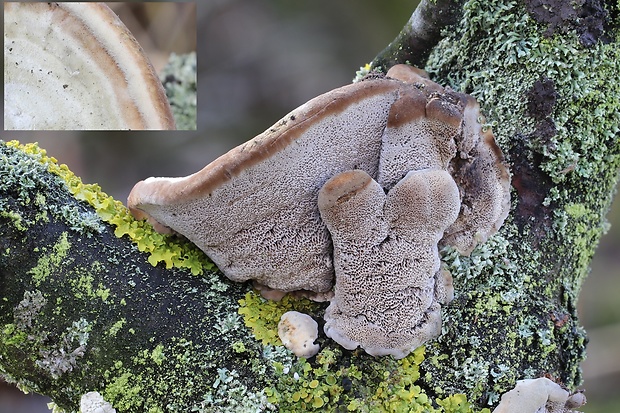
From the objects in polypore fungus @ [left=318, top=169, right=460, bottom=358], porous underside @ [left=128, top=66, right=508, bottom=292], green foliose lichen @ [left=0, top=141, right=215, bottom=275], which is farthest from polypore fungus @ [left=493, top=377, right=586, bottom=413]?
green foliose lichen @ [left=0, top=141, right=215, bottom=275]

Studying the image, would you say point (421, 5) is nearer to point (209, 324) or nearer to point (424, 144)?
point (424, 144)

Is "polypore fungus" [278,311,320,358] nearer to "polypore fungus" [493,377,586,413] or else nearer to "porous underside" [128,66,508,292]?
"porous underside" [128,66,508,292]

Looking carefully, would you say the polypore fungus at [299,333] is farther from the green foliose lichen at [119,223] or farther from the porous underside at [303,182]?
the green foliose lichen at [119,223]

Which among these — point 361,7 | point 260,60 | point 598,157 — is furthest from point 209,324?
point 361,7

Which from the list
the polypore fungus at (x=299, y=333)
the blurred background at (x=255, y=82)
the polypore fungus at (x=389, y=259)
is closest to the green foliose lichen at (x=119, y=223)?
the polypore fungus at (x=299, y=333)

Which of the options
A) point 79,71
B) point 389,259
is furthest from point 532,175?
point 79,71

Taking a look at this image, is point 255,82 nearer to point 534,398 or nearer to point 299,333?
point 299,333
